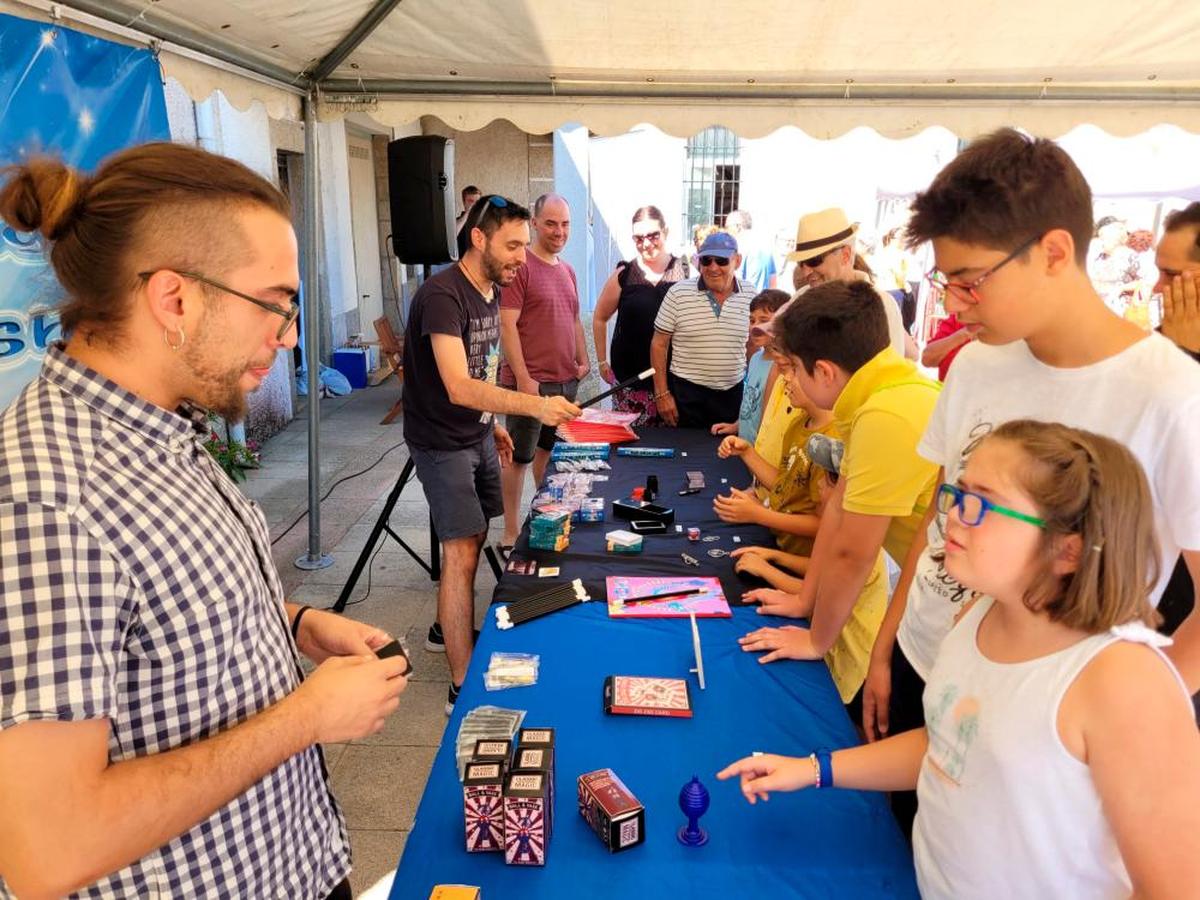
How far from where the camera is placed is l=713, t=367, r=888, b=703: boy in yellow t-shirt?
1.99 meters

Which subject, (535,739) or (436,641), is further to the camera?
(436,641)

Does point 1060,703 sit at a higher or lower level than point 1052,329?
lower

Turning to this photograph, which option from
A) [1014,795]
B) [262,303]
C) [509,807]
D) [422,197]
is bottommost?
[509,807]

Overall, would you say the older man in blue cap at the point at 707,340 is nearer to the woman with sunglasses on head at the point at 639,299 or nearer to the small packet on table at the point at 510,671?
the woman with sunglasses on head at the point at 639,299

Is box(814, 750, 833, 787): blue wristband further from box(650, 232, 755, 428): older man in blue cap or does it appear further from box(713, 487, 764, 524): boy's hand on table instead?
box(650, 232, 755, 428): older man in blue cap

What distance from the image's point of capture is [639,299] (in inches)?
187

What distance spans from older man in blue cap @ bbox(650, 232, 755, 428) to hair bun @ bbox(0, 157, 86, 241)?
340 cm

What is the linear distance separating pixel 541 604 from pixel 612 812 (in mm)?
810

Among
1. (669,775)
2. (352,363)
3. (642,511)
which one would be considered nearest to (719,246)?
(642,511)

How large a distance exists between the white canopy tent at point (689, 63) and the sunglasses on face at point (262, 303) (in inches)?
81.1

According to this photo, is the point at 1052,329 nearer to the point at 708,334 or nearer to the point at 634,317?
the point at 708,334

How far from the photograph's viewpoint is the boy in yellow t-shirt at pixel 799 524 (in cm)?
199

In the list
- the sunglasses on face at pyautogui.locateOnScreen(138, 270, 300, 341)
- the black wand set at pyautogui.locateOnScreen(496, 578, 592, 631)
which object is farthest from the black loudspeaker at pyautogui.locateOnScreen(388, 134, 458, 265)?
the sunglasses on face at pyautogui.locateOnScreen(138, 270, 300, 341)

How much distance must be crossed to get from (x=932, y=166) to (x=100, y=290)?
1205 centimetres
